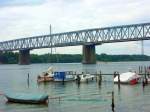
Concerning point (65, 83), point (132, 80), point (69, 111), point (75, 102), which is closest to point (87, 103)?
point (75, 102)

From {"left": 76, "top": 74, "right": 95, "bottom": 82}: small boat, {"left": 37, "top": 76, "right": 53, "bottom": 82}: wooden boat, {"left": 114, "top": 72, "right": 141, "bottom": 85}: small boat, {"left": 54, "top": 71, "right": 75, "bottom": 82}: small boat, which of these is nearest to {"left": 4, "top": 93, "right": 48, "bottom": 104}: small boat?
{"left": 114, "top": 72, "right": 141, "bottom": 85}: small boat

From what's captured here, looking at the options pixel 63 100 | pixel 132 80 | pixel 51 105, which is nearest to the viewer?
pixel 51 105

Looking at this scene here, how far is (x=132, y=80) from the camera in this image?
75875 mm

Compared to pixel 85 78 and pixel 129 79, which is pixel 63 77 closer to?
pixel 85 78

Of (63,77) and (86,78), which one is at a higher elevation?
(63,77)

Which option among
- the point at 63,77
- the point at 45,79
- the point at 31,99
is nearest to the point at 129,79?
the point at 63,77

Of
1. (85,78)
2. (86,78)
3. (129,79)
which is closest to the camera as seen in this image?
(129,79)

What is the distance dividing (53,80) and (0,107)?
3974cm

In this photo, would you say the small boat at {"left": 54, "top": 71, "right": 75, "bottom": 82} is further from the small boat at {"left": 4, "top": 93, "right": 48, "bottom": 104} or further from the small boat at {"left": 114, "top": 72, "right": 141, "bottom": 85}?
the small boat at {"left": 4, "top": 93, "right": 48, "bottom": 104}

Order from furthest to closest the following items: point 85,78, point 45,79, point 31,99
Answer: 1. point 45,79
2. point 85,78
3. point 31,99

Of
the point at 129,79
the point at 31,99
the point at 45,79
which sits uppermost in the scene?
the point at 129,79

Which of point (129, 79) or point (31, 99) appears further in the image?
point (129, 79)

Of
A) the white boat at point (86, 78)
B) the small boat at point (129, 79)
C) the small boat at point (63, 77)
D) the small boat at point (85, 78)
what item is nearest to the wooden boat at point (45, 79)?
the small boat at point (63, 77)

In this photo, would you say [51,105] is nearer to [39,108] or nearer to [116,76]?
[39,108]
